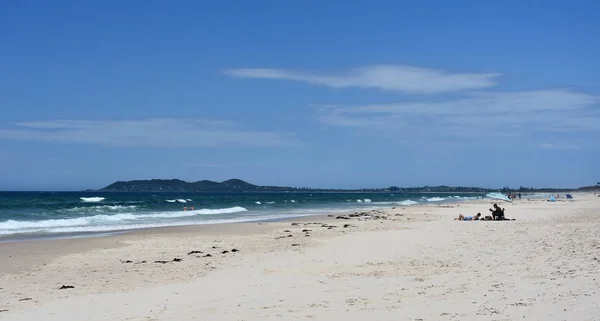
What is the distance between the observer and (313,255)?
1545 centimetres

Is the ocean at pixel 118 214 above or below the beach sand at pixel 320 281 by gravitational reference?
above

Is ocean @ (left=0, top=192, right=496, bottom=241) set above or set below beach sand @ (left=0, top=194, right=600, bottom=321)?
above

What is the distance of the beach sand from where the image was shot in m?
8.32

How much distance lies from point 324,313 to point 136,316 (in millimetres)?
2682

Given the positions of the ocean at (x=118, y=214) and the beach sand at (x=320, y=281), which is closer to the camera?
the beach sand at (x=320, y=281)

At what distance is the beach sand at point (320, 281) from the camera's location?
8.32 meters

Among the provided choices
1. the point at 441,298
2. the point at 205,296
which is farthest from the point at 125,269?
the point at 441,298

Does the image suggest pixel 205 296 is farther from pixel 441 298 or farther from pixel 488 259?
pixel 488 259

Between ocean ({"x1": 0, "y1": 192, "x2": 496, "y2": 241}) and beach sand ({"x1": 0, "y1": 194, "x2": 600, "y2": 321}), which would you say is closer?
beach sand ({"x1": 0, "y1": 194, "x2": 600, "y2": 321})

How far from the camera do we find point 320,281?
36.1 ft

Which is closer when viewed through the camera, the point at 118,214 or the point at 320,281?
the point at 320,281

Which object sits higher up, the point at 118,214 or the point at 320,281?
the point at 118,214

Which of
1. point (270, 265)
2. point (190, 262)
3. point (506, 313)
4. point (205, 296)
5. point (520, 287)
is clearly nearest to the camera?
point (506, 313)

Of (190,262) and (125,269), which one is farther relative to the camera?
(190,262)
